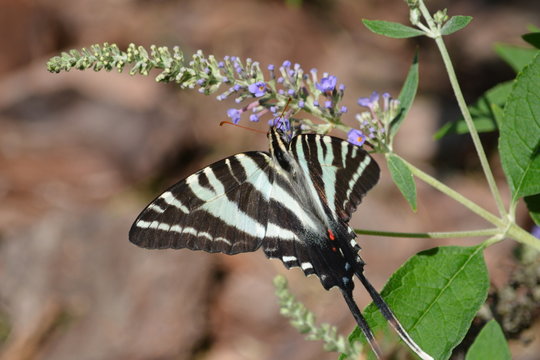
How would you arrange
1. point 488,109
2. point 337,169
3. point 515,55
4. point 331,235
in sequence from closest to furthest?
point 337,169 < point 331,235 < point 488,109 < point 515,55

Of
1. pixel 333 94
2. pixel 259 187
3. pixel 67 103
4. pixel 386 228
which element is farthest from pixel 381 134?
pixel 67 103

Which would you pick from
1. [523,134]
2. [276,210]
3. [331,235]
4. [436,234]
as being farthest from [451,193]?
[276,210]

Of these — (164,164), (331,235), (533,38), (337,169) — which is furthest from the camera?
(164,164)

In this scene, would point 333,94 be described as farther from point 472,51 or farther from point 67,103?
point 67,103

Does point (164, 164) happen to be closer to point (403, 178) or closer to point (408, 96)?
point (408, 96)

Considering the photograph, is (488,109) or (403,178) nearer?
(403,178)

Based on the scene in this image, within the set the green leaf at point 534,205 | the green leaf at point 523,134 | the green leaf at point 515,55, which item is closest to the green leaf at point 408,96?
the green leaf at point 523,134

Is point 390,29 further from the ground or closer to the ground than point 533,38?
further from the ground
